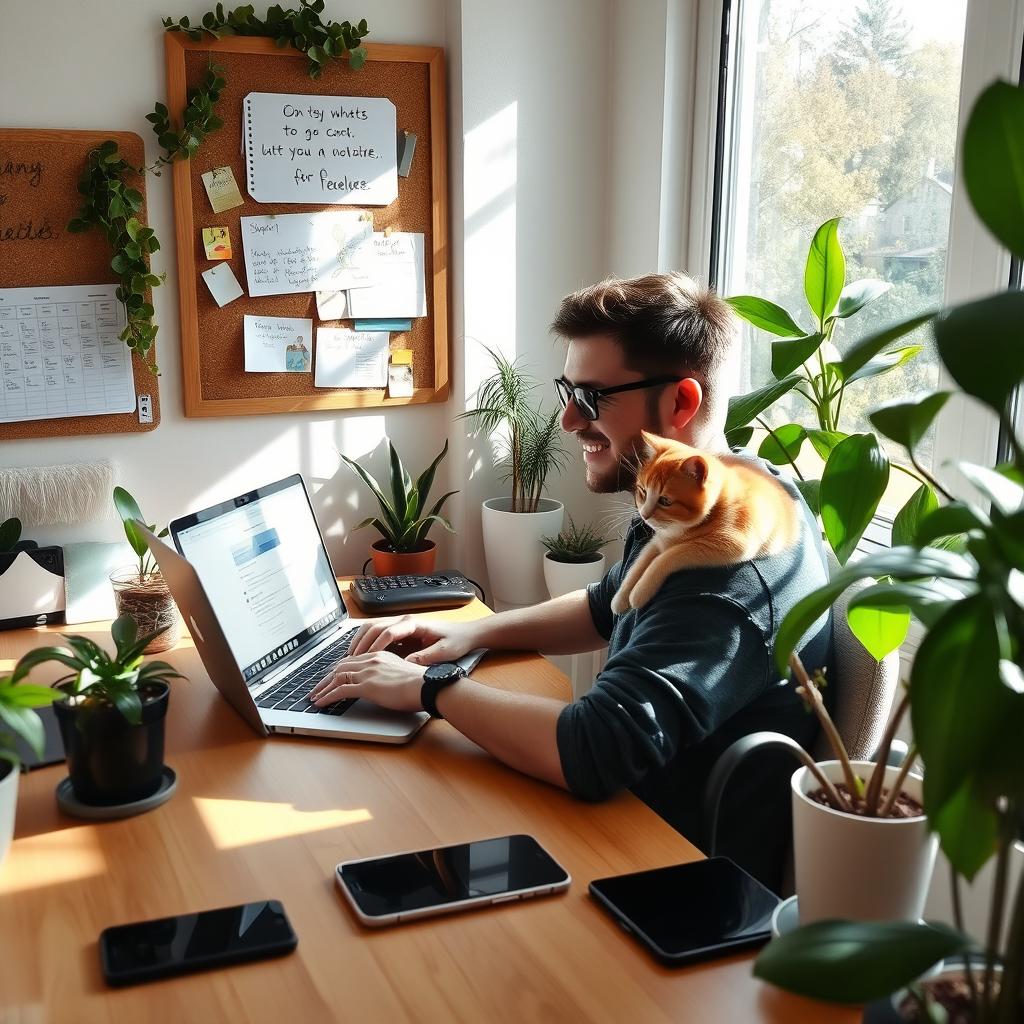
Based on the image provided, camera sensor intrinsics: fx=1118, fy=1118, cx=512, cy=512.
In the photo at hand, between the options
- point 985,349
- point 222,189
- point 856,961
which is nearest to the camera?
point 985,349

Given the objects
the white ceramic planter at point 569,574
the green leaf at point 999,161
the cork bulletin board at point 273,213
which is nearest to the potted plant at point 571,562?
the white ceramic planter at point 569,574

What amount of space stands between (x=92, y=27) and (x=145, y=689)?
1.61 m

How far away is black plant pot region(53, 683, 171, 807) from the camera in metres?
1.33

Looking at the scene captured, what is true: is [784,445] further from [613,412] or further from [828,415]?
[613,412]

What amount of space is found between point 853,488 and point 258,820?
0.81 m

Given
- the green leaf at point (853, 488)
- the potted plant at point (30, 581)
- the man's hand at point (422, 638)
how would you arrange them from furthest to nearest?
the potted plant at point (30, 581), the man's hand at point (422, 638), the green leaf at point (853, 488)

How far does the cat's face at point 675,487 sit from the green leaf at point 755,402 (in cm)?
9

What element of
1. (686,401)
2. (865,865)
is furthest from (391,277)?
(865,865)

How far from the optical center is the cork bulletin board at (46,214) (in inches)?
91.7

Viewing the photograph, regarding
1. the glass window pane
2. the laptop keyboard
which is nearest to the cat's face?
the laptop keyboard

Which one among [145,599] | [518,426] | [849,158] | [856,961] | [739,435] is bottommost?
[145,599]

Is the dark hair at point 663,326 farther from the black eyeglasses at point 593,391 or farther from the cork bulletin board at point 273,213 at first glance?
the cork bulletin board at point 273,213

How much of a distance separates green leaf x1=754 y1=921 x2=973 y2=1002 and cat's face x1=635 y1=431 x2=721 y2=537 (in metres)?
0.80

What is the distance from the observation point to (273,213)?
2.55 metres
